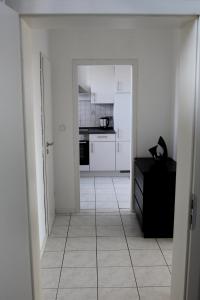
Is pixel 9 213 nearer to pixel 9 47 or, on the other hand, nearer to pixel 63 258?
pixel 9 47

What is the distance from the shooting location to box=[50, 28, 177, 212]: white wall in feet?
12.0

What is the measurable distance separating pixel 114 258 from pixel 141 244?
424 mm

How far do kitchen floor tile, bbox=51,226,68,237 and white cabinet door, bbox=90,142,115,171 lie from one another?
237cm

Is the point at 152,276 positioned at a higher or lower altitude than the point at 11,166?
lower

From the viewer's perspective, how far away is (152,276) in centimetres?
251

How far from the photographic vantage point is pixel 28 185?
4.46 feet

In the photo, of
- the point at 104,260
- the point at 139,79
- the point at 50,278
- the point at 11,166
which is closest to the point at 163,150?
the point at 139,79

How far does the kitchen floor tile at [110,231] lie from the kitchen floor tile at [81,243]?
0.19 m

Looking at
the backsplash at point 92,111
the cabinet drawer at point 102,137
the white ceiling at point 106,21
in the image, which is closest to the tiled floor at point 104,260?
the cabinet drawer at point 102,137

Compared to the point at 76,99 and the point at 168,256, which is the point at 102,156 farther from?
the point at 168,256

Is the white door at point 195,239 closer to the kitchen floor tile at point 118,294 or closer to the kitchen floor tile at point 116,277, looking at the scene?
the kitchen floor tile at point 118,294

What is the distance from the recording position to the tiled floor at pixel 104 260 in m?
2.32

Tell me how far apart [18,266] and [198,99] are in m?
1.13

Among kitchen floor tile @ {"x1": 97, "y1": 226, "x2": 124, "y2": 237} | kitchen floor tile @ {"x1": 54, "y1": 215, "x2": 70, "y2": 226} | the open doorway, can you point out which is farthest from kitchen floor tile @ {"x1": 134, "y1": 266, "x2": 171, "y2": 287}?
the open doorway
